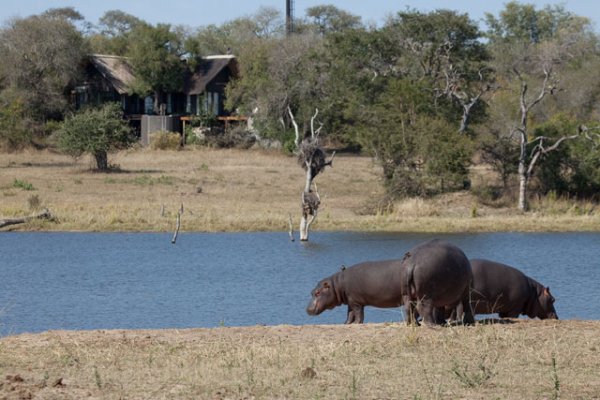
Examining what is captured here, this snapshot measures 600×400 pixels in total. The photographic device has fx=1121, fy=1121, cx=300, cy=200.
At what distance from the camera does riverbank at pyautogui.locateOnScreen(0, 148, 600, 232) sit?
3694cm

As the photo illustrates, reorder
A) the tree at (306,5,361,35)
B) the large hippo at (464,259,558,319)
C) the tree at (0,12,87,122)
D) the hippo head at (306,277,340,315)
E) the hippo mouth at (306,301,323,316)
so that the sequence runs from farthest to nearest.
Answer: the tree at (306,5,361,35) → the tree at (0,12,87,122) → the hippo mouth at (306,301,323,316) → the hippo head at (306,277,340,315) → the large hippo at (464,259,558,319)

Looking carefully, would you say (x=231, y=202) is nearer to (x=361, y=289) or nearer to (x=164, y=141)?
(x=164, y=141)

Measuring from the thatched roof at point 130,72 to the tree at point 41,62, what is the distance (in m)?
2.22

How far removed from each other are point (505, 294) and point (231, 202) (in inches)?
1120

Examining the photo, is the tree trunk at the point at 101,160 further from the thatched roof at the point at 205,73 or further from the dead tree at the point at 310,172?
the thatched roof at the point at 205,73

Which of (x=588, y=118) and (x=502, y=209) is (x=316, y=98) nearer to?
(x=588, y=118)

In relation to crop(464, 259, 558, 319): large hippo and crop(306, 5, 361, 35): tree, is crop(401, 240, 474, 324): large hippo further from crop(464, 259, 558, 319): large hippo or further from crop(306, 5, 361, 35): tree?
crop(306, 5, 361, 35): tree

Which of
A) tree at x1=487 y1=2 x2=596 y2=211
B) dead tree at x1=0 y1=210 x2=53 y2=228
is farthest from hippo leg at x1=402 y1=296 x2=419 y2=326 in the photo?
tree at x1=487 y1=2 x2=596 y2=211

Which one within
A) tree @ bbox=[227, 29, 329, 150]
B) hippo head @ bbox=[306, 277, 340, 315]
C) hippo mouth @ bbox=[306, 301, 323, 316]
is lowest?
hippo mouth @ bbox=[306, 301, 323, 316]

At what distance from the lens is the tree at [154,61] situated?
233ft

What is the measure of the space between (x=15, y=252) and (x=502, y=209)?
18917 millimetres

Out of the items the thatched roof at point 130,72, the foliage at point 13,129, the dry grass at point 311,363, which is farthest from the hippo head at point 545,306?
the thatched roof at point 130,72

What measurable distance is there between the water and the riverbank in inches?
43.8

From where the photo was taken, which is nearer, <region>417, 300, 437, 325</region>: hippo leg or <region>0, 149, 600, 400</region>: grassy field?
<region>0, 149, 600, 400</region>: grassy field
